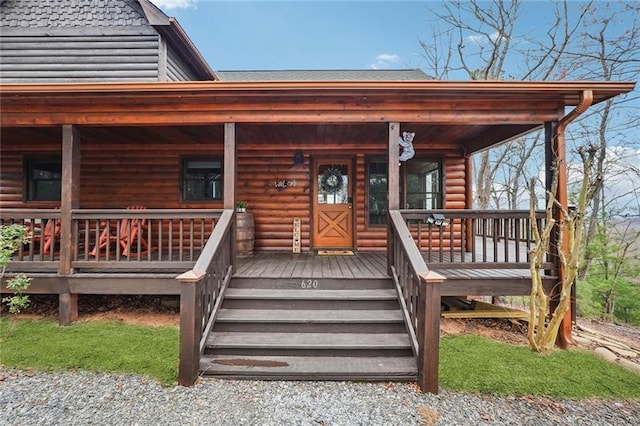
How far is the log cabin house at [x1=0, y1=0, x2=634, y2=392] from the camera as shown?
297 cm

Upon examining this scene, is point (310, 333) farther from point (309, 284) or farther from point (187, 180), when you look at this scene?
point (187, 180)

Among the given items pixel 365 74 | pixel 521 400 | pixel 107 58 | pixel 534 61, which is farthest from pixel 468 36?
pixel 521 400

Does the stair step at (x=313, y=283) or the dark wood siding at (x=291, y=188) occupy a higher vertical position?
the dark wood siding at (x=291, y=188)

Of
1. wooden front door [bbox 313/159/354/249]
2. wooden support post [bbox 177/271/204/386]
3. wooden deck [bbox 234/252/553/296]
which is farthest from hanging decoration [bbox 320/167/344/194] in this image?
wooden support post [bbox 177/271/204/386]

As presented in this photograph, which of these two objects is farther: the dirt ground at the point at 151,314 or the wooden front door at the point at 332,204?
the wooden front door at the point at 332,204

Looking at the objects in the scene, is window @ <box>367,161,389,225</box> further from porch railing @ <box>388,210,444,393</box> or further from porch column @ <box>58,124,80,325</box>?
porch column @ <box>58,124,80,325</box>

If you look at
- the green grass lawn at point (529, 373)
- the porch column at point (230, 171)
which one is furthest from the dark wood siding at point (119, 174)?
the green grass lawn at point (529, 373)

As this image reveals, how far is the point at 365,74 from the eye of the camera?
869 cm

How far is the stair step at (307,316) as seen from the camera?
3.14 metres

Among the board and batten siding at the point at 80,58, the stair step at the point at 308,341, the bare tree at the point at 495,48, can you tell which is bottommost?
the stair step at the point at 308,341

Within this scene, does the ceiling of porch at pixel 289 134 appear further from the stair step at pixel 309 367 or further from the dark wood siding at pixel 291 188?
the stair step at pixel 309 367

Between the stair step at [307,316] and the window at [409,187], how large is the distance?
2780mm

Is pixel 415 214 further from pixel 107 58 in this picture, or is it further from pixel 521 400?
pixel 107 58

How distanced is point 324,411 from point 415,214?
2327 millimetres
